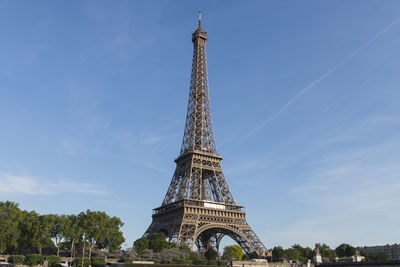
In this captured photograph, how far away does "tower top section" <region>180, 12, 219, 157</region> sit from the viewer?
102 m

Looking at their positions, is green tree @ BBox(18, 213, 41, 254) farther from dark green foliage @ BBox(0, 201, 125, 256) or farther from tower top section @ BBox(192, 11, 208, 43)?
tower top section @ BBox(192, 11, 208, 43)

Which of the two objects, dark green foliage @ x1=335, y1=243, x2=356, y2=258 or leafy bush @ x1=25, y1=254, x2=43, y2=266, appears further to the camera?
dark green foliage @ x1=335, y1=243, x2=356, y2=258

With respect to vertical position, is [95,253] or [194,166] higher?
[194,166]

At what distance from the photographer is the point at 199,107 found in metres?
107

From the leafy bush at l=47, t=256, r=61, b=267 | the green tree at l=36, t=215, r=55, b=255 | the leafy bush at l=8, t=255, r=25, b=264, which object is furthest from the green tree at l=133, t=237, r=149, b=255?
the leafy bush at l=8, t=255, r=25, b=264

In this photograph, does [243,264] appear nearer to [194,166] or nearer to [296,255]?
[194,166]

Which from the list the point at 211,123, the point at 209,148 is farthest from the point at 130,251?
the point at 211,123

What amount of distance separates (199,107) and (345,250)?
87059 millimetres

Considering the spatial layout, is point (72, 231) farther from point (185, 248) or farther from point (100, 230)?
point (185, 248)

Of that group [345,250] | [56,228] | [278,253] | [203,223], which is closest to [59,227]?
[56,228]

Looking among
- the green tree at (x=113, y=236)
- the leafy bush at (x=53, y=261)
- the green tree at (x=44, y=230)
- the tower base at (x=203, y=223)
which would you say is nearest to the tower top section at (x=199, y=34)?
the tower base at (x=203, y=223)

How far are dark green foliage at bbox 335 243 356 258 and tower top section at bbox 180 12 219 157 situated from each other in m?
76.9

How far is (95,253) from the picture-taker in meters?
78.9

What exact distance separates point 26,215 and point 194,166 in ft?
136
